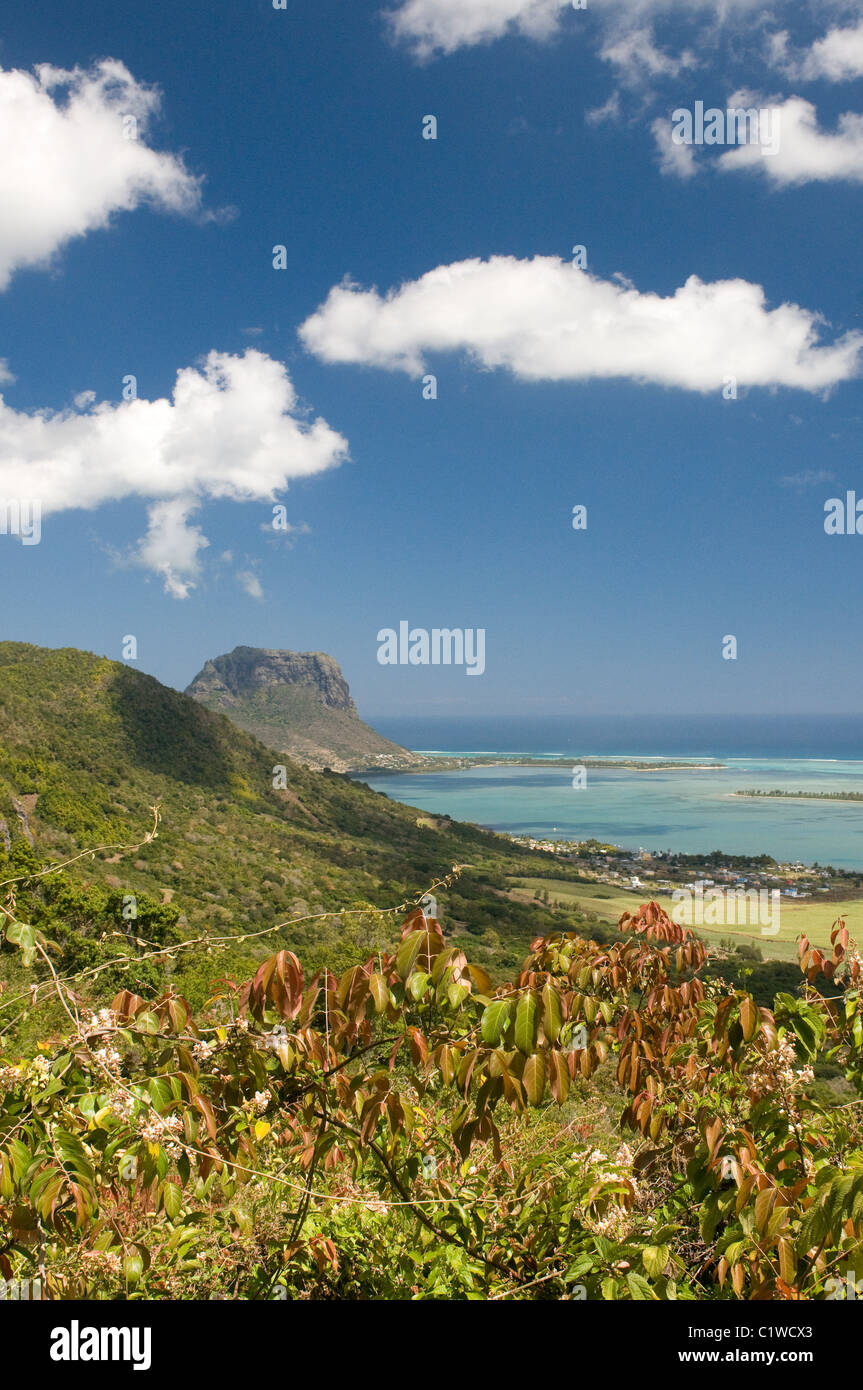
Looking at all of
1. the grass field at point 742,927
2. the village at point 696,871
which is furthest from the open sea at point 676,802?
the grass field at point 742,927

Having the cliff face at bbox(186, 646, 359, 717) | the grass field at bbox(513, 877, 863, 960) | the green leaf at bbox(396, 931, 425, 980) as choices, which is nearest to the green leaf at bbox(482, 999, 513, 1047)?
the green leaf at bbox(396, 931, 425, 980)

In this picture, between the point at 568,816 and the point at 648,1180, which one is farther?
the point at 568,816

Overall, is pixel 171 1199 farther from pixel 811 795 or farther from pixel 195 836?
pixel 811 795

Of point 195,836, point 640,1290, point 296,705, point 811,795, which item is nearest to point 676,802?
point 811,795

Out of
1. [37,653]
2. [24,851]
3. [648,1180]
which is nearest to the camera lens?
[648,1180]
